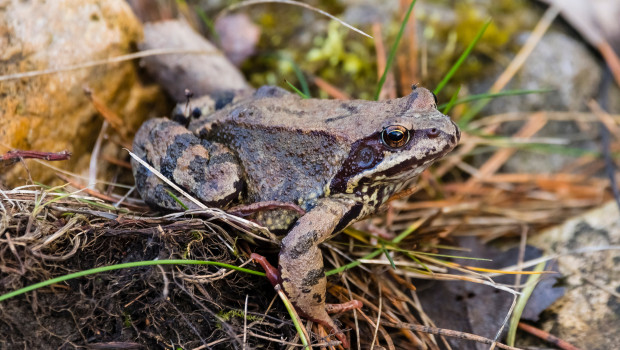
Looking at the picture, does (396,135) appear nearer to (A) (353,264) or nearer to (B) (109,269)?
(A) (353,264)

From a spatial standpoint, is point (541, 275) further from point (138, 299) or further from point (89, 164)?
point (89, 164)

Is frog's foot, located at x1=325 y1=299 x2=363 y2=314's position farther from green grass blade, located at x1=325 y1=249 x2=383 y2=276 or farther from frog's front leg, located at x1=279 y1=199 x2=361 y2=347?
green grass blade, located at x1=325 y1=249 x2=383 y2=276

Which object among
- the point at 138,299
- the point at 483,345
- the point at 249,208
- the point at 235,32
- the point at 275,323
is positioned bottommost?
the point at 483,345

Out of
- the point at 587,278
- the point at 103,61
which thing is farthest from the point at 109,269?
the point at 587,278

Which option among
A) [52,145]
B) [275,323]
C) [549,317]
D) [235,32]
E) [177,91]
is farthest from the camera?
[235,32]

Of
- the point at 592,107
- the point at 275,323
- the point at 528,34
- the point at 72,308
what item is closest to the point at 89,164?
the point at 72,308
